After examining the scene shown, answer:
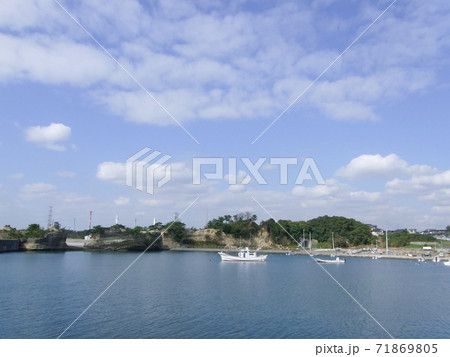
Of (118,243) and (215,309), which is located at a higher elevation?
(118,243)

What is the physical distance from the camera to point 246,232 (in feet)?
356

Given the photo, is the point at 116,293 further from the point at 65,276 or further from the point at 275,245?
the point at 275,245

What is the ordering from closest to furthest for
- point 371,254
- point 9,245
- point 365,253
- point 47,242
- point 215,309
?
point 215,309
point 9,245
point 47,242
point 371,254
point 365,253

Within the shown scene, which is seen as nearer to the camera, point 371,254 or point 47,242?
point 47,242

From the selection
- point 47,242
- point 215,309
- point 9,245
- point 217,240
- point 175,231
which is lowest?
point 215,309

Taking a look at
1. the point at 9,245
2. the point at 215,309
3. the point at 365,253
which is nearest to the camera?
the point at 215,309

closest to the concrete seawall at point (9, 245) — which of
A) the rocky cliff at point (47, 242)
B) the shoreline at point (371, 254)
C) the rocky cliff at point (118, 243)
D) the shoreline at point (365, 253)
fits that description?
the rocky cliff at point (47, 242)

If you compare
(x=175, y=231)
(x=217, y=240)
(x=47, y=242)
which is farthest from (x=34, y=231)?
(x=217, y=240)

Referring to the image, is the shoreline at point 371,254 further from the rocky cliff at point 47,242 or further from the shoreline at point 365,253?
the rocky cliff at point 47,242

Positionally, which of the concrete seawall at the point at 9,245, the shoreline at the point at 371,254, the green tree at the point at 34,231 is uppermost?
the green tree at the point at 34,231

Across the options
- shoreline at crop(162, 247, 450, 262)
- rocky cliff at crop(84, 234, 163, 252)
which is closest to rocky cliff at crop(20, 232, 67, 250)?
rocky cliff at crop(84, 234, 163, 252)

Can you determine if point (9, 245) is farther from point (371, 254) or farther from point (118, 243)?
point (371, 254)

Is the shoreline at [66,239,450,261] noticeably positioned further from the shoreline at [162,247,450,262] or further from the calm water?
the calm water

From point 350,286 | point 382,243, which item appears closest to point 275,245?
point 382,243
